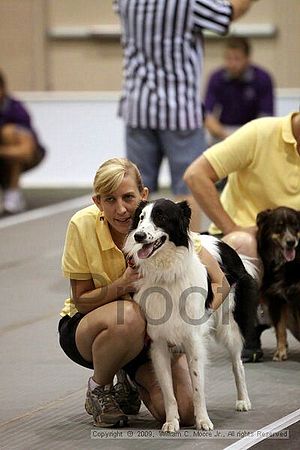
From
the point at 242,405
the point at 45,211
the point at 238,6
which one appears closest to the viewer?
the point at 242,405

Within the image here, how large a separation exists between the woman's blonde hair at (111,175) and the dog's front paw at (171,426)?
0.76m

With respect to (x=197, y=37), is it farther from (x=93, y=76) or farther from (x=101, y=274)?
(x=93, y=76)

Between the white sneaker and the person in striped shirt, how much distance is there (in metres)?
2.42

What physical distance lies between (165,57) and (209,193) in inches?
76.7

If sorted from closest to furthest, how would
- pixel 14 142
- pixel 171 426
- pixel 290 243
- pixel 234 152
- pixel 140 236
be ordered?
pixel 140 236
pixel 171 426
pixel 290 243
pixel 234 152
pixel 14 142

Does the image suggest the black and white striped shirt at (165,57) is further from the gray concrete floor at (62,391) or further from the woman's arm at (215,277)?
the woman's arm at (215,277)

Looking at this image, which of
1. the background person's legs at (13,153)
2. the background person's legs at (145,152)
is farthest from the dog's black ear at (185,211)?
the background person's legs at (13,153)

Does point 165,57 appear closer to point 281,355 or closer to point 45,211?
point 281,355

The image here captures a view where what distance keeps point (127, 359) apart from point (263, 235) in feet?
3.58

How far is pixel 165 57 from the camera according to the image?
6.44 m

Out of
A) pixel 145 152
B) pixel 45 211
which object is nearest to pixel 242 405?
pixel 145 152

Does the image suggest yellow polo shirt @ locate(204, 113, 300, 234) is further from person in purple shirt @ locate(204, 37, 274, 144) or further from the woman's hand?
person in purple shirt @ locate(204, 37, 274, 144)

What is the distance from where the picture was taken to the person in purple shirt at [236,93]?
9320mm

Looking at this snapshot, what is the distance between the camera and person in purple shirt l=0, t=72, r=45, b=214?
30.3ft
